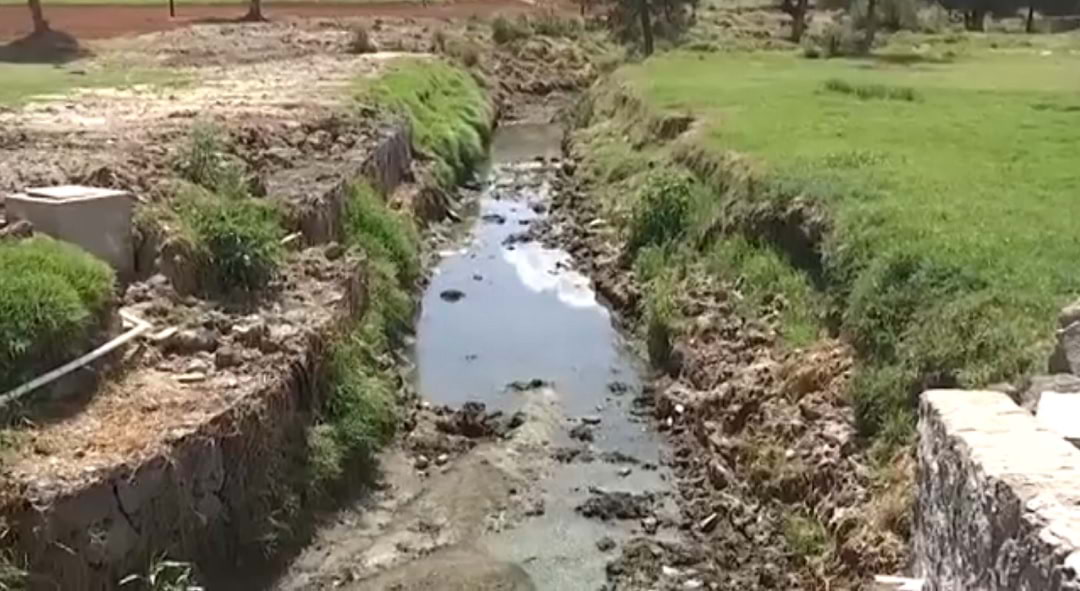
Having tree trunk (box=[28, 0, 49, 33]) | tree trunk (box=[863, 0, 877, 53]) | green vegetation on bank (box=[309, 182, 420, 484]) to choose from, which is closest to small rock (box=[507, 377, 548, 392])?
green vegetation on bank (box=[309, 182, 420, 484])

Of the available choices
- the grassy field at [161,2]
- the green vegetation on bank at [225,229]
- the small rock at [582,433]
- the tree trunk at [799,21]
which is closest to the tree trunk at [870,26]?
the tree trunk at [799,21]

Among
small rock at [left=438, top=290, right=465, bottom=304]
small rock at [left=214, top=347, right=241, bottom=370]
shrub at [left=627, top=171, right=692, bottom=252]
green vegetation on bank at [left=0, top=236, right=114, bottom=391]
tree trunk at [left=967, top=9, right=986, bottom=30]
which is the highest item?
green vegetation on bank at [left=0, top=236, right=114, bottom=391]

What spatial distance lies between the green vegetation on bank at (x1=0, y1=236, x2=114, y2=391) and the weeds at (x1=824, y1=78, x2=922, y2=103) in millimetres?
22222

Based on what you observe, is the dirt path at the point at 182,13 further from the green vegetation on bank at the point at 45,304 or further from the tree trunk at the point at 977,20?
the green vegetation on bank at the point at 45,304

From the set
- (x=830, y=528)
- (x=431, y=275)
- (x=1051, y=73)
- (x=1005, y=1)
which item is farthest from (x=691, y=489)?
(x=1005, y=1)

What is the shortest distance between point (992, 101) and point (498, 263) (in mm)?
12491

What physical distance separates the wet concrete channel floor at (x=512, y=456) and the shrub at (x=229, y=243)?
2966mm

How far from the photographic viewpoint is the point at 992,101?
31.1 meters

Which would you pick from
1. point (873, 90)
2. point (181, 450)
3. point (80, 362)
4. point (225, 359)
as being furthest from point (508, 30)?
point (181, 450)

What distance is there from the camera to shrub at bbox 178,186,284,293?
17234 millimetres

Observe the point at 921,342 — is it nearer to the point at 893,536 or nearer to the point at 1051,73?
the point at 893,536

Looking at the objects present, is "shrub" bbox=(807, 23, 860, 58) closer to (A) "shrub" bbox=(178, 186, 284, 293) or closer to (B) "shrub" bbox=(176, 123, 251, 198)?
(B) "shrub" bbox=(176, 123, 251, 198)

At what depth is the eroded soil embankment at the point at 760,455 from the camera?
42.3 ft

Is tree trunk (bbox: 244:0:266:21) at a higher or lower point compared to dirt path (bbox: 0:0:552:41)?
higher
